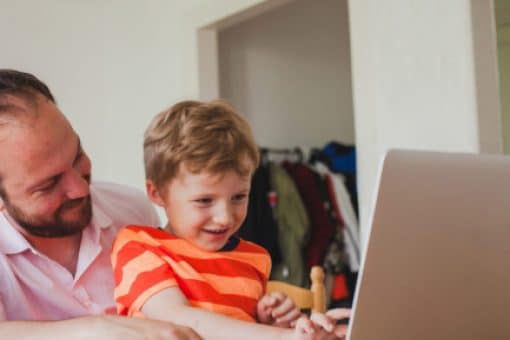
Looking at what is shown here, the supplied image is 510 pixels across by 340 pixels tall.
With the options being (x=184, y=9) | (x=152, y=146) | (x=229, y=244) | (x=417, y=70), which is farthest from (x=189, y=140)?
(x=184, y=9)

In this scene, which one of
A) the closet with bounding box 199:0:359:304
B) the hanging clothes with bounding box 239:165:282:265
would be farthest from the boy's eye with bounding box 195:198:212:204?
the hanging clothes with bounding box 239:165:282:265

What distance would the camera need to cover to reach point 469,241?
741 mm

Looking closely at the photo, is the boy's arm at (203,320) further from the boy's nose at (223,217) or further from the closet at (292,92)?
the closet at (292,92)

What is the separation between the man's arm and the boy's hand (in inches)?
12.7

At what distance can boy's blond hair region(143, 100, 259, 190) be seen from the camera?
99cm

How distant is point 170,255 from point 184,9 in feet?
6.64

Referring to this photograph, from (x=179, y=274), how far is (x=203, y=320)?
0.13 m

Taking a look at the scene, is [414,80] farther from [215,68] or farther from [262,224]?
[262,224]

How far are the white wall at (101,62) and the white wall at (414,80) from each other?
0.58 metres

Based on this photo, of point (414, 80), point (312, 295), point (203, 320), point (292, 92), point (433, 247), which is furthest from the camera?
point (292, 92)

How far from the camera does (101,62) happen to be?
6.59ft

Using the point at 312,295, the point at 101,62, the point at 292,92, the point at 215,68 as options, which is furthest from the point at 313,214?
the point at 312,295

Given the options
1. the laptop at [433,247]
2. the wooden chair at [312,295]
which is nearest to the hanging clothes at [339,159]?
the wooden chair at [312,295]

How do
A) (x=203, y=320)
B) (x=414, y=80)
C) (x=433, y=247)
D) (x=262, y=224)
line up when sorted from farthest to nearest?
(x=262, y=224) < (x=414, y=80) < (x=203, y=320) < (x=433, y=247)
